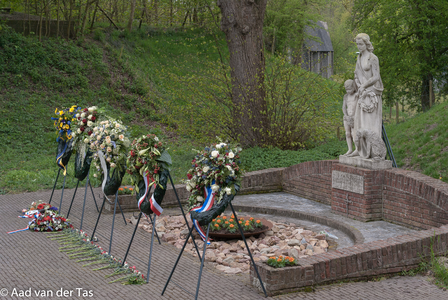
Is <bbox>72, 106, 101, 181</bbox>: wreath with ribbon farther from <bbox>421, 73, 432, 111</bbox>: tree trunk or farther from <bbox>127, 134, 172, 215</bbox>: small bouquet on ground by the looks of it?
<bbox>421, 73, 432, 111</bbox>: tree trunk

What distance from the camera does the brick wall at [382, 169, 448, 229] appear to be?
27.0 ft

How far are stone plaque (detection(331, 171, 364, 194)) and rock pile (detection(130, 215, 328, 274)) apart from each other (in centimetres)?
136

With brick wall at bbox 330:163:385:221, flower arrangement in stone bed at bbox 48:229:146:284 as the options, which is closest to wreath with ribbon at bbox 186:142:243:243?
flower arrangement in stone bed at bbox 48:229:146:284

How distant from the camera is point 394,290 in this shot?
241 inches

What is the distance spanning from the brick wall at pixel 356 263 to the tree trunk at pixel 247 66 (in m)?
9.27

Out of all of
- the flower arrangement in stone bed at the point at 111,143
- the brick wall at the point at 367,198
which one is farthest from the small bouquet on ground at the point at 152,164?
the brick wall at the point at 367,198

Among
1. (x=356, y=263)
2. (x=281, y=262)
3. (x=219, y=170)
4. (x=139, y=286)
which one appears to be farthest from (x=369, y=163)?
(x=139, y=286)

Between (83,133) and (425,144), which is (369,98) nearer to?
(83,133)

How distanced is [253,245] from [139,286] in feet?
8.35

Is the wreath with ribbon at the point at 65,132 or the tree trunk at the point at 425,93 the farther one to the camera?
the tree trunk at the point at 425,93

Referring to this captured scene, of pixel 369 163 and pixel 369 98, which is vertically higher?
pixel 369 98

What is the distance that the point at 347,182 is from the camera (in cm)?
989

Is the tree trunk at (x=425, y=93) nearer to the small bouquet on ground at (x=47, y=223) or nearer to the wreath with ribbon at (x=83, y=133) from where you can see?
the wreath with ribbon at (x=83, y=133)

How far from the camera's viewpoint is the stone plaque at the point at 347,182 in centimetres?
958
